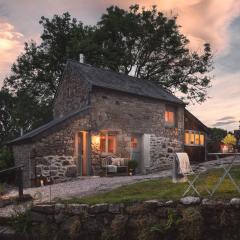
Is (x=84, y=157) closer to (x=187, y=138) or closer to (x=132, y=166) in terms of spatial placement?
(x=132, y=166)

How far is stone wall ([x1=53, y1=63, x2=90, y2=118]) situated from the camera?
22781 millimetres

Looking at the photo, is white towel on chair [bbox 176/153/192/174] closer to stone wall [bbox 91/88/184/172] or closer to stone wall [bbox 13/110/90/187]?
stone wall [bbox 13/110/90/187]

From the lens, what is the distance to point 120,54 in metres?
35.7

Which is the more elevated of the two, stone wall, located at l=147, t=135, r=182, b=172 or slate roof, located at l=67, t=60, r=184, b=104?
slate roof, located at l=67, t=60, r=184, b=104

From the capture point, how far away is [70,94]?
79.3ft

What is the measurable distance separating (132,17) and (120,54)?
12.5ft

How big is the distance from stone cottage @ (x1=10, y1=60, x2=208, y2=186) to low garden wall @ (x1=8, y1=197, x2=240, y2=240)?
28.9ft

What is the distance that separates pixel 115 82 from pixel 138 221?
51.5ft

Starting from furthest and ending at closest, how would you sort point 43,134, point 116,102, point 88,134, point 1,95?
point 1,95 → point 116,102 → point 88,134 → point 43,134

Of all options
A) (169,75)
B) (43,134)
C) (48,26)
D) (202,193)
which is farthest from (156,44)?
(202,193)

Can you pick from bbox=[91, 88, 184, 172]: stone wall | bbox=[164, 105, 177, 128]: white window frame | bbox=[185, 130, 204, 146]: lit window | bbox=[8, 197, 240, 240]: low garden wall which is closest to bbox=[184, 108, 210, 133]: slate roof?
bbox=[185, 130, 204, 146]: lit window

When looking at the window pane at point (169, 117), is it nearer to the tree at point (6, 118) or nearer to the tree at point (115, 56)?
the tree at point (115, 56)

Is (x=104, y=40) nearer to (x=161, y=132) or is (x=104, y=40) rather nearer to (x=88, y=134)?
(x=161, y=132)

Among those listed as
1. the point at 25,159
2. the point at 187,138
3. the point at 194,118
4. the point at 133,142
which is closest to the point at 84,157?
the point at 25,159
